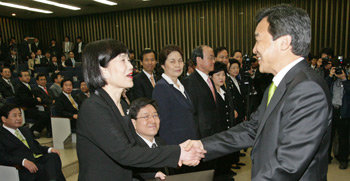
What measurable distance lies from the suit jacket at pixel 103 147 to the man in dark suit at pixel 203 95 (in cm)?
130

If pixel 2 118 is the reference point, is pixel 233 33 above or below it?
above

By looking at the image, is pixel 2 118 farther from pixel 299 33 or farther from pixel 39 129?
pixel 299 33

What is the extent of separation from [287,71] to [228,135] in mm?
655

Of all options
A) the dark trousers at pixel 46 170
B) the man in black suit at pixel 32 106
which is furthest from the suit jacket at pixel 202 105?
the man in black suit at pixel 32 106

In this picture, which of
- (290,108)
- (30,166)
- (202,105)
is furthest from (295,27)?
(30,166)

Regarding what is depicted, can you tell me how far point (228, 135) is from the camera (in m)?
1.61

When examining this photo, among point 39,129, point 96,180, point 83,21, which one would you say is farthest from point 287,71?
point 83,21

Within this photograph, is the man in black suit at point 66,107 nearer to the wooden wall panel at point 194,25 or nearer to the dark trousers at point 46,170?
the dark trousers at point 46,170

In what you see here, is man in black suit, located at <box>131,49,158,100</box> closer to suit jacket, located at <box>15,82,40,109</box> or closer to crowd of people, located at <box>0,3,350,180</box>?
crowd of people, located at <box>0,3,350,180</box>

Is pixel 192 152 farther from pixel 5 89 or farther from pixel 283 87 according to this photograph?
pixel 5 89

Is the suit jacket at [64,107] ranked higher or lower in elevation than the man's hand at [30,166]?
higher

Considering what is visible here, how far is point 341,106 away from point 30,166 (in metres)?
3.78

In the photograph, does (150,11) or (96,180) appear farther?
(150,11)

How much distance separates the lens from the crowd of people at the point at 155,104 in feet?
3.79
